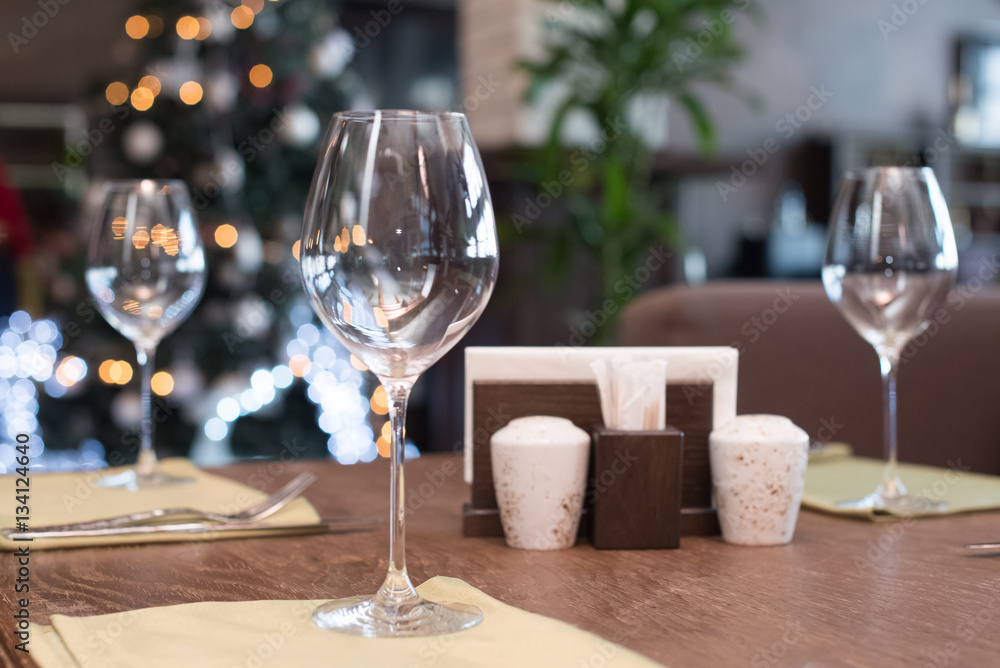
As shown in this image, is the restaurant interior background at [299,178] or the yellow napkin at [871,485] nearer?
the yellow napkin at [871,485]

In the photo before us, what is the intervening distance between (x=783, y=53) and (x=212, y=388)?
5222mm

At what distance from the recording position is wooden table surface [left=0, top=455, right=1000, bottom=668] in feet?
1.59

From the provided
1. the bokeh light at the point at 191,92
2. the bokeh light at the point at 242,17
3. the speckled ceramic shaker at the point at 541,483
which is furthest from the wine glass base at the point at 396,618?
the bokeh light at the point at 242,17

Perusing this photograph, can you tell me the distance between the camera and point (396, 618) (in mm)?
495

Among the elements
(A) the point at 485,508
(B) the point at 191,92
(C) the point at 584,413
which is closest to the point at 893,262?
(C) the point at 584,413

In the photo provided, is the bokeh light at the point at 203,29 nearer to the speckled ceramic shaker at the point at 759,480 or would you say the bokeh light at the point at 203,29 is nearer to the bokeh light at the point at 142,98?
the bokeh light at the point at 142,98

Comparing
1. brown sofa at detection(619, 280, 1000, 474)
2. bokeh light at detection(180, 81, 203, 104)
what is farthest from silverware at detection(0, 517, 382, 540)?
bokeh light at detection(180, 81, 203, 104)

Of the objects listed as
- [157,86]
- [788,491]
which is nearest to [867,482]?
[788,491]

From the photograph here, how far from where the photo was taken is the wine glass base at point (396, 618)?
48 cm

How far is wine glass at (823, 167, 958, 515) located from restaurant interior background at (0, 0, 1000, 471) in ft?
7.83

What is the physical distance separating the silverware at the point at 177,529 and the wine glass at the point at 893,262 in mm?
427

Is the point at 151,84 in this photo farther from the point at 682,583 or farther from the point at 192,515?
the point at 682,583

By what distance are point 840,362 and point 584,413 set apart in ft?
2.62

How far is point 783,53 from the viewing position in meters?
6.97
